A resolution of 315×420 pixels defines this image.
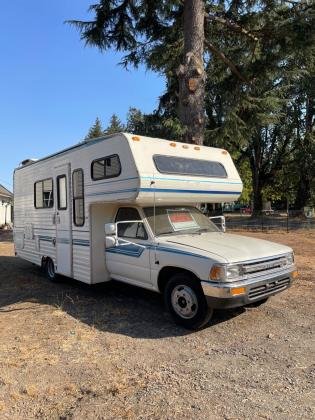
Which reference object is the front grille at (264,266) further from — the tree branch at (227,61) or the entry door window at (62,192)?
the tree branch at (227,61)

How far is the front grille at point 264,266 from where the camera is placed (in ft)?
19.7

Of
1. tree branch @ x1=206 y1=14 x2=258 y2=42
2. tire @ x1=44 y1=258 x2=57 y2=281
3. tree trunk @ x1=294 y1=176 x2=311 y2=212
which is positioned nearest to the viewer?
tire @ x1=44 y1=258 x2=57 y2=281

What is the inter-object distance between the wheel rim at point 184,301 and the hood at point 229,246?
0.60 m

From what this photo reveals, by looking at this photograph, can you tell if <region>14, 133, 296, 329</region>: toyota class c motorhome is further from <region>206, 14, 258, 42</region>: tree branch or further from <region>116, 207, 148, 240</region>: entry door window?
<region>206, 14, 258, 42</region>: tree branch

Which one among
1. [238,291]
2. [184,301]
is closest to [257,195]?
[184,301]

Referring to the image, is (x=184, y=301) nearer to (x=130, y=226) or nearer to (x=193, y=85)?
(x=130, y=226)

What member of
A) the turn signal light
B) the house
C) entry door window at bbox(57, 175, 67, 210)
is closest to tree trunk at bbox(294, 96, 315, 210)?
the house

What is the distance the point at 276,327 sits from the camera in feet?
20.6

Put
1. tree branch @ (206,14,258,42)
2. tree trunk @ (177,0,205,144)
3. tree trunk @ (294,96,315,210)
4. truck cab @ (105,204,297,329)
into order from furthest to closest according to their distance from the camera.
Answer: tree trunk @ (294,96,315,210) < tree branch @ (206,14,258,42) < tree trunk @ (177,0,205,144) < truck cab @ (105,204,297,329)

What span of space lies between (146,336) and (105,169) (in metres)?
2.92

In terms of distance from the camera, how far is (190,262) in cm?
613

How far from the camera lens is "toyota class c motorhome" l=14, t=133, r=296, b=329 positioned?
607 cm

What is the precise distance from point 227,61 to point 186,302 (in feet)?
28.6

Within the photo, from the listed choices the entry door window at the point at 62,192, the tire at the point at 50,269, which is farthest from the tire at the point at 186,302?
the tire at the point at 50,269
